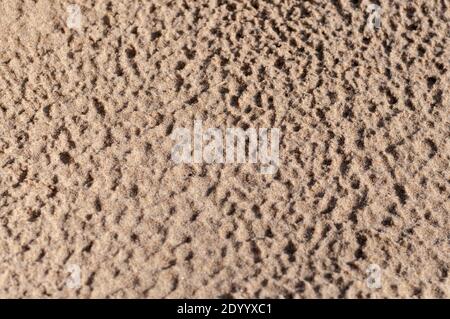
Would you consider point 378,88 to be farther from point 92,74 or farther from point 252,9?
point 92,74

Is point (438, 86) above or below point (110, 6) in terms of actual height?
below

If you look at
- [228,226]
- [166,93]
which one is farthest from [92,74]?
[228,226]

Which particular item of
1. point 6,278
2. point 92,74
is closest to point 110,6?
point 92,74
